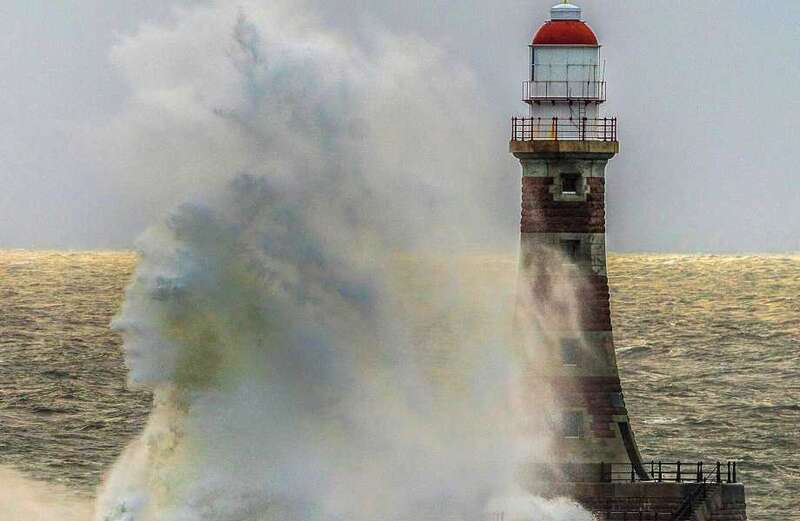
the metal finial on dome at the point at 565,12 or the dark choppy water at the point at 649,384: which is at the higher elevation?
the metal finial on dome at the point at 565,12

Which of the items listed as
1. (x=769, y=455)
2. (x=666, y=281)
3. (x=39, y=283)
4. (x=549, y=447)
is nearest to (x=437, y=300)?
(x=549, y=447)

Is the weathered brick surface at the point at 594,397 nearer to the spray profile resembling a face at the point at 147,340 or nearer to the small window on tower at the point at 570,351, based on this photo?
the small window on tower at the point at 570,351

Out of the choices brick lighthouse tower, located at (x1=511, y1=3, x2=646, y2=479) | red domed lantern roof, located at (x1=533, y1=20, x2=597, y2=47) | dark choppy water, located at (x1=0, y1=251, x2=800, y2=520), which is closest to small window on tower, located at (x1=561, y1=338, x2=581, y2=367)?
brick lighthouse tower, located at (x1=511, y1=3, x2=646, y2=479)

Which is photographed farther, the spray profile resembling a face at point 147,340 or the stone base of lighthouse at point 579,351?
the spray profile resembling a face at point 147,340

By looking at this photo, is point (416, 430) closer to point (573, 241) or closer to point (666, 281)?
point (573, 241)

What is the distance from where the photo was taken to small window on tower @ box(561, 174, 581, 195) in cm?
4012

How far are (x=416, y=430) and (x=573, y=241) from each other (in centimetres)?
509

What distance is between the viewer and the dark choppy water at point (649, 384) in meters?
57.4

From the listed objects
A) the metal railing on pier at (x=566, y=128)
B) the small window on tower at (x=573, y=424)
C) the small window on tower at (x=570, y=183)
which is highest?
the metal railing on pier at (x=566, y=128)

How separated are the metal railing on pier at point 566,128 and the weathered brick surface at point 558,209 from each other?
80 centimetres

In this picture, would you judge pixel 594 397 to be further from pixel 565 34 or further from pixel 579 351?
pixel 565 34

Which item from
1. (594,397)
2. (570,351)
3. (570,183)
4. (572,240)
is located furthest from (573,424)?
(570,183)

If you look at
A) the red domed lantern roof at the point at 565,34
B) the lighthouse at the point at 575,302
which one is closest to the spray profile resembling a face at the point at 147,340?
the lighthouse at the point at 575,302

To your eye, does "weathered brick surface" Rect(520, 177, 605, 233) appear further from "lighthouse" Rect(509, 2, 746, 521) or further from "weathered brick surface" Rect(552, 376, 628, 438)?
"weathered brick surface" Rect(552, 376, 628, 438)
